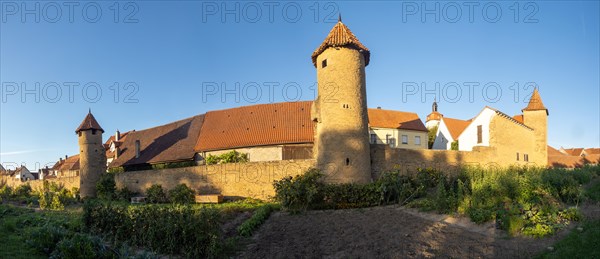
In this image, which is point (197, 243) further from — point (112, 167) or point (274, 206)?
point (112, 167)

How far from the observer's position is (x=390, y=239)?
36.5 ft

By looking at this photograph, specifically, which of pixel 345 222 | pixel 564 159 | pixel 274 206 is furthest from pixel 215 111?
pixel 564 159

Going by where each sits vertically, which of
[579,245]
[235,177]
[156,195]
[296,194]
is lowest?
[156,195]

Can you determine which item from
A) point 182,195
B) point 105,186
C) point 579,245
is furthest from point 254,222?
point 105,186

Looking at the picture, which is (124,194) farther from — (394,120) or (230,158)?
(394,120)

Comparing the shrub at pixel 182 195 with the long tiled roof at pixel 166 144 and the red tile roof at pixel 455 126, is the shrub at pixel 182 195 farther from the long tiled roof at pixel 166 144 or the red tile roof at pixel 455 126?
the red tile roof at pixel 455 126

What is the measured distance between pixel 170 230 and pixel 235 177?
12.2 metres

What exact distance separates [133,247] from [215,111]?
76.1 feet

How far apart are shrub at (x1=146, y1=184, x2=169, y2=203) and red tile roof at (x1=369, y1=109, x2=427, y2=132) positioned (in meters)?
20.5

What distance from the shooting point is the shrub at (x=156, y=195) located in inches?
959

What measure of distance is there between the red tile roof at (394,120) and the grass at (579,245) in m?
27.3

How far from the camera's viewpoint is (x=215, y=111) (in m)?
34.2

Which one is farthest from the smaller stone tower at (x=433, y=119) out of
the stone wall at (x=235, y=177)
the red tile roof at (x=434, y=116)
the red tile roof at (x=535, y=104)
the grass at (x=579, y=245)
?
the grass at (x=579, y=245)

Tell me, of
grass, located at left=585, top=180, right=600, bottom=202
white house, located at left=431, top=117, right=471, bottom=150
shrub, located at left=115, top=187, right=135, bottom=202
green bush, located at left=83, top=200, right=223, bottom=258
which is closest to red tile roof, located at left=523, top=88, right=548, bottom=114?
white house, located at left=431, top=117, right=471, bottom=150
